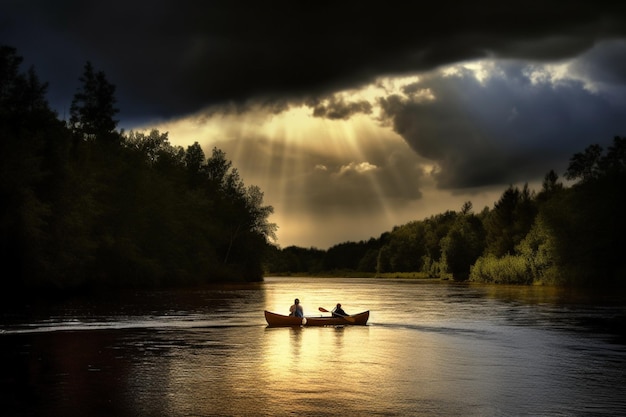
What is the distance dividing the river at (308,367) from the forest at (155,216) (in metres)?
25.7

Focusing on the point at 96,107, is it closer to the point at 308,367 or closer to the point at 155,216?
the point at 155,216

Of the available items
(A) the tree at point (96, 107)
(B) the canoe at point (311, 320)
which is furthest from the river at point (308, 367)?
(A) the tree at point (96, 107)

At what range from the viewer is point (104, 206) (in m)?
98.6

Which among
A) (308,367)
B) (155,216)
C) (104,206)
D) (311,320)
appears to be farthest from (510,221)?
(308,367)

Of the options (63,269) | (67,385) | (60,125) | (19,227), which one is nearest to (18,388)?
(67,385)

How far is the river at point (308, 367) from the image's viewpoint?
63.0 feet

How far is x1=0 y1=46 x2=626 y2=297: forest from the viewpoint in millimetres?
74500

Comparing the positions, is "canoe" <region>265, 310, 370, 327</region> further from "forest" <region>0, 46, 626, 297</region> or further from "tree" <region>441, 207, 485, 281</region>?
"tree" <region>441, 207, 485, 281</region>

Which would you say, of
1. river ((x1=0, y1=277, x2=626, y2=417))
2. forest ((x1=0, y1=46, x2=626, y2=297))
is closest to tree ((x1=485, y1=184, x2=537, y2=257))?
forest ((x1=0, y1=46, x2=626, y2=297))

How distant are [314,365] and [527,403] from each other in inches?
374

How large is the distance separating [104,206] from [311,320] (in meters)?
60.9

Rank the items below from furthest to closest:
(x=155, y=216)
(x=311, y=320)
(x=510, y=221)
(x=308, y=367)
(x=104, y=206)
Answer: (x=510, y=221)
(x=155, y=216)
(x=104, y=206)
(x=311, y=320)
(x=308, y=367)

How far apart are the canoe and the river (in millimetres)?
482

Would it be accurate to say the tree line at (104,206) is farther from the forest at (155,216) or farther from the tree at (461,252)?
the tree at (461,252)
